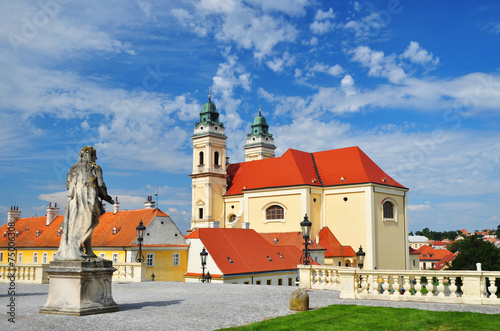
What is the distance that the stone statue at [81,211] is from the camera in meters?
11.2

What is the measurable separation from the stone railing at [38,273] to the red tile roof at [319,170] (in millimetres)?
33284

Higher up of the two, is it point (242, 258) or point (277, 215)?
point (277, 215)

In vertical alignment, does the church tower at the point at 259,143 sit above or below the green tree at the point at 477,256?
above

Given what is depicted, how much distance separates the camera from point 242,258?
1570 inches

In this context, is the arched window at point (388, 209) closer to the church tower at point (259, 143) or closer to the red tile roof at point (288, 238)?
the red tile roof at point (288, 238)

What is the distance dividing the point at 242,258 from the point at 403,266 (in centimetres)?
2144

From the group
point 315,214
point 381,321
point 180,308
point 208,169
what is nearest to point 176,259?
point 315,214

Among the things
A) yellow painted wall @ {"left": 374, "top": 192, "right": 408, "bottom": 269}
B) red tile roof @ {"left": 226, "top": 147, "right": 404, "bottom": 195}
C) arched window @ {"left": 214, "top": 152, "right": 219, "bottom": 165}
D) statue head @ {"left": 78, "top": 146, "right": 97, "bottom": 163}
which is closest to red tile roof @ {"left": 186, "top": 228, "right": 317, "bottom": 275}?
yellow painted wall @ {"left": 374, "top": 192, "right": 408, "bottom": 269}

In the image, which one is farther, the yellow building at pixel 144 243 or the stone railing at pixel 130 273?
the yellow building at pixel 144 243

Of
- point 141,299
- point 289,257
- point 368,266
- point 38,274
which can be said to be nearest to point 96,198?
point 141,299

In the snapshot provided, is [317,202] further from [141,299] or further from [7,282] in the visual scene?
[141,299]

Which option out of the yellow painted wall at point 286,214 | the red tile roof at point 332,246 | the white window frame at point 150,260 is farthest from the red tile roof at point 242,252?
the yellow painted wall at point 286,214

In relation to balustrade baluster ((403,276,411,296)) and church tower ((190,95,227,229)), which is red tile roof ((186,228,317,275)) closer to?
church tower ((190,95,227,229))

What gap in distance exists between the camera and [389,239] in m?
51.8
